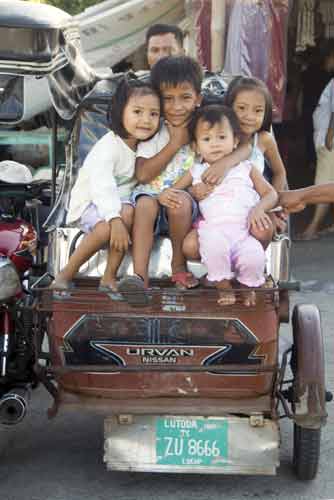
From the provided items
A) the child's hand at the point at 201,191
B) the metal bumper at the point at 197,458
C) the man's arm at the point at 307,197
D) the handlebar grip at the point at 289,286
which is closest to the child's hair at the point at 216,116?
the child's hand at the point at 201,191

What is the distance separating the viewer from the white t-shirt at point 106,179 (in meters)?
4.06

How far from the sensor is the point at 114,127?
4.29 metres

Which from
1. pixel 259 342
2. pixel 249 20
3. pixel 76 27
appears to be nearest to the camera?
pixel 259 342

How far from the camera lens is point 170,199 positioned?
13.2 ft

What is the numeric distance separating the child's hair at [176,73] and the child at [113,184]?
3.7 inches

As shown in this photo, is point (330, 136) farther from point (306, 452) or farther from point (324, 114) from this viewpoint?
point (306, 452)

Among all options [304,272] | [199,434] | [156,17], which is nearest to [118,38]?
[156,17]

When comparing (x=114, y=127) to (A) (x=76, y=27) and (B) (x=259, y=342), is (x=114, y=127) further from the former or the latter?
(B) (x=259, y=342)

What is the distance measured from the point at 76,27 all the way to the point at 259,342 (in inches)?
72.7

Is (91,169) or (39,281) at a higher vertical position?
(91,169)

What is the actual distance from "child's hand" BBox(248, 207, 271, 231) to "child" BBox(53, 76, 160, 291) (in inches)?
20.0

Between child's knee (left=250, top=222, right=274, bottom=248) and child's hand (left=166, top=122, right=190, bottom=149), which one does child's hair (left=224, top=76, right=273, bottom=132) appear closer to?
child's hand (left=166, top=122, right=190, bottom=149)

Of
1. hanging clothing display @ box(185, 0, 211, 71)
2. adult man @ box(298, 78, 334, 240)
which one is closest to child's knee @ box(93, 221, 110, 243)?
hanging clothing display @ box(185, 0, 211, 71)

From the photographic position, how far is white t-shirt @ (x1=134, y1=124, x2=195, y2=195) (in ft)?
14.4
